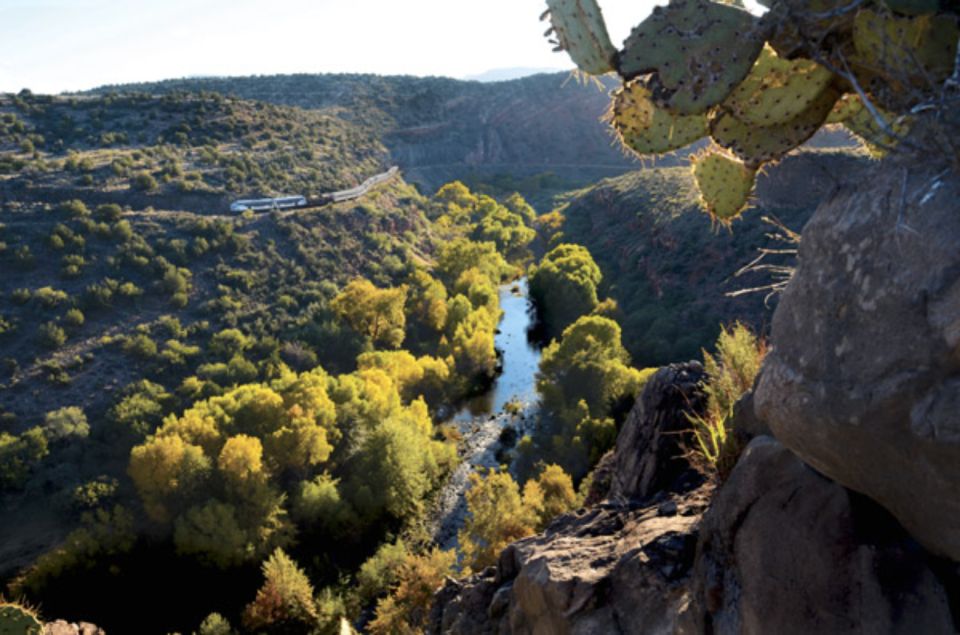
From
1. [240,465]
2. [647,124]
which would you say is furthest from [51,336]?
[647,124]

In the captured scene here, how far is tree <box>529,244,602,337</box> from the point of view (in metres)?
49.1

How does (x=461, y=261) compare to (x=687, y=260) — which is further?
(x=461, y=261)

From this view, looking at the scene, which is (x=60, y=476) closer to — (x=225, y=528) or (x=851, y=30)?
(x=225, y=528)

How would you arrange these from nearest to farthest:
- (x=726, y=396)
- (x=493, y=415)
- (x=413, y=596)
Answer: (x=726, y=396)
(x=413, y=596)
(x=493, y=415)

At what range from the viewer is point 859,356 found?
4.62 m

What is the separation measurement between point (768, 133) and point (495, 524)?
1870 cm

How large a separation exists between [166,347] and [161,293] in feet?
21.2

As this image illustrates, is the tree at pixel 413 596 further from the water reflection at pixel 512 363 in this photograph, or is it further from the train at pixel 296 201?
the train at pixel 296 201

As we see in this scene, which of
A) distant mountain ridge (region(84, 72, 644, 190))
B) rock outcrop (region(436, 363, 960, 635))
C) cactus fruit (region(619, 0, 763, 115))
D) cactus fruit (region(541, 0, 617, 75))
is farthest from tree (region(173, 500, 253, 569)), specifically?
distant mountain ridge (region(84, 72, 644, 190))

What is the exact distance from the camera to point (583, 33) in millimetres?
6637

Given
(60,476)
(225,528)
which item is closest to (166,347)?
(60,476)

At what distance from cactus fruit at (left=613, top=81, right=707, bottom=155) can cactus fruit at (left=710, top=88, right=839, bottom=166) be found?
27cm

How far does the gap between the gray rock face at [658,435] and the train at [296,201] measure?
2033 inches

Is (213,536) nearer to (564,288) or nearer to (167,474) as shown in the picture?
(167,474)
